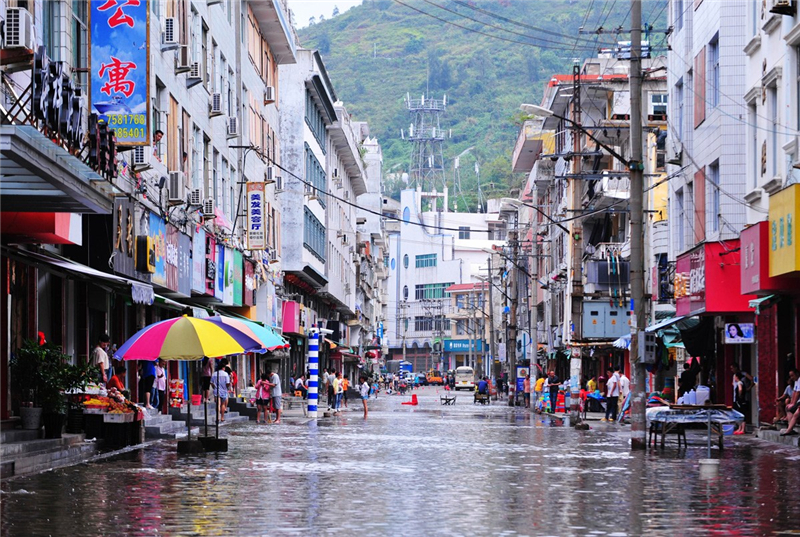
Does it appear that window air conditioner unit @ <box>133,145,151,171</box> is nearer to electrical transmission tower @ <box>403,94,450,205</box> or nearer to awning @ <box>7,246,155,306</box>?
awning @ <box>7,246,155,306</box>

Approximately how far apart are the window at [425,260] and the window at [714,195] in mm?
134536

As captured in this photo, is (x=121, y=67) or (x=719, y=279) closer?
(x=121, y=67)

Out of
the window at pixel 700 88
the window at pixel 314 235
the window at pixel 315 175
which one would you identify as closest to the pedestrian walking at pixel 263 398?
the window at pixel 700 88

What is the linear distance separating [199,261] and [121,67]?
14.2m

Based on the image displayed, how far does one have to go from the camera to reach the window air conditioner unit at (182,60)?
37.0 meters

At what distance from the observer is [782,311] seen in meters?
30.5

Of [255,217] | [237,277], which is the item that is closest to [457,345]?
[255,217]

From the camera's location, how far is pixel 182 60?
37406 mm

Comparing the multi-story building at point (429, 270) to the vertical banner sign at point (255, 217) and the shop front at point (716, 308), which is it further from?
the shop front at point (716, 308)

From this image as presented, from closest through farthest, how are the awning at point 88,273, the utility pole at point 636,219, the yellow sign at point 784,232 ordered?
1. the awning at point 88,273
2. the yellow sign at point 784,232
3. the utility pole at point 636,219

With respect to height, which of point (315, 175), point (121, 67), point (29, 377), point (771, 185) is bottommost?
point (29, 377)

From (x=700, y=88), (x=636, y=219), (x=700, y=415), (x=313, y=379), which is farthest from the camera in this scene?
(x=313, y=379)

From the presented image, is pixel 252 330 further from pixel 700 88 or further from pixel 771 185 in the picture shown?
pixel 700 88

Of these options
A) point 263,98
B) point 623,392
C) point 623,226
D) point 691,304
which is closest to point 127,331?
point 691,304
